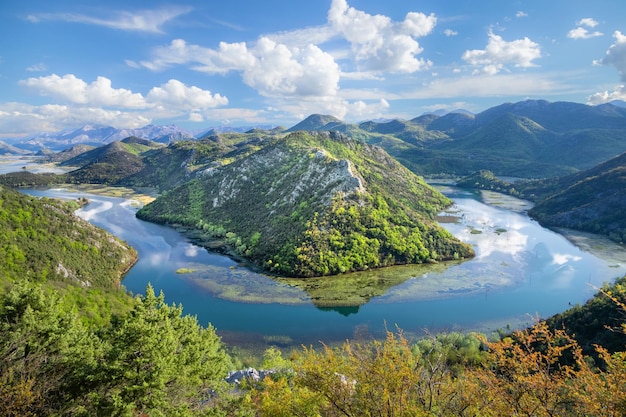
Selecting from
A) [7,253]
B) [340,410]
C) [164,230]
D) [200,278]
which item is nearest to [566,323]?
[340,410]

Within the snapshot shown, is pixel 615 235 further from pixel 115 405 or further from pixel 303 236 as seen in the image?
pixel 115 405

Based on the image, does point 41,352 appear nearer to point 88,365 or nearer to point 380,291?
point 88,365

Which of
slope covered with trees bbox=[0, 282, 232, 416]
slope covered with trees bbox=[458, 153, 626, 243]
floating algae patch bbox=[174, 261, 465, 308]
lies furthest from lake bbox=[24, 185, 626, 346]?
slope covered with trees bbox=[0, 282, 232, 416]

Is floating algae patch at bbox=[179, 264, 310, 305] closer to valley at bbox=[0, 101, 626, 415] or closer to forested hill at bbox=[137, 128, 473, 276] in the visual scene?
valley at bbox=[0, 101, 626, 415]

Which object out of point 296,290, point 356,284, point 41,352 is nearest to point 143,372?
point 41,352

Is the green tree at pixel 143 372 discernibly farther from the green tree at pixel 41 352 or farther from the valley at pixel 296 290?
the green tree at pixel 41 352
